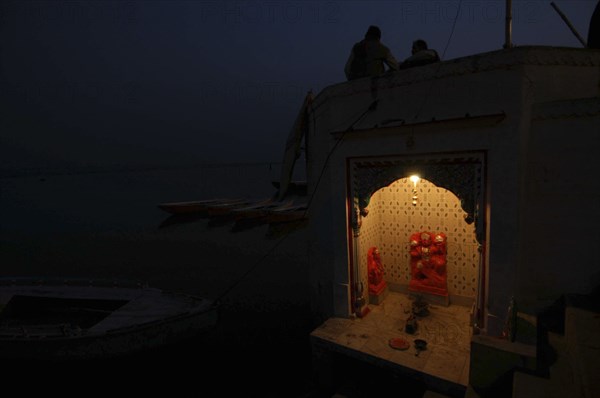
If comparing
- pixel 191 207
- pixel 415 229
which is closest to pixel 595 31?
pixel 415 229

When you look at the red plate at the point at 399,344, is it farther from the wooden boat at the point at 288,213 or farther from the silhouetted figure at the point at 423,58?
the wooden boat at the point at 288,213

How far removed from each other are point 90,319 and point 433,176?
36.8 ft

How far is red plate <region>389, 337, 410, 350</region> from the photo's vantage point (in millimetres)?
5905

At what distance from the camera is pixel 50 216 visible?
3359 cm

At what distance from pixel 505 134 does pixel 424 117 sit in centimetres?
139

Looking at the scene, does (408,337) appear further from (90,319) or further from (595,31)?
(90,319)

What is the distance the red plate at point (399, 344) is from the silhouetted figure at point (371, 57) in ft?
18.7

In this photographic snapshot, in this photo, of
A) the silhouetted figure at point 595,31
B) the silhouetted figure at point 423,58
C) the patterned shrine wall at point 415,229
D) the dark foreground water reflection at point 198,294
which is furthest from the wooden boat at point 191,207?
the silhouetted figure at point 595,31

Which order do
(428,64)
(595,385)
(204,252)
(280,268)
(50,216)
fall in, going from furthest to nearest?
1. (50,216)
2. (204,252)
3. (280,268)
4. (428,64)
5. (595,385)

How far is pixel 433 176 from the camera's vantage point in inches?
236

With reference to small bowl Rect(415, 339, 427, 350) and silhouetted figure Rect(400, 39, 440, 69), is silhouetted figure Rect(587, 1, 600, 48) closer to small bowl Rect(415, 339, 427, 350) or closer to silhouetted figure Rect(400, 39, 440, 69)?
silhouetted figure Rect(400, 39, 440, 69)

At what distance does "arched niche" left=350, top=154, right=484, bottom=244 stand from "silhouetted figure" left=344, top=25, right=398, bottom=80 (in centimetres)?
210

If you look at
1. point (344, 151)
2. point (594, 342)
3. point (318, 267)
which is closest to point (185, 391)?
point (318, 267)

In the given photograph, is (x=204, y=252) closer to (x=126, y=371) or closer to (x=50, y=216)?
(x=126, y=371)
